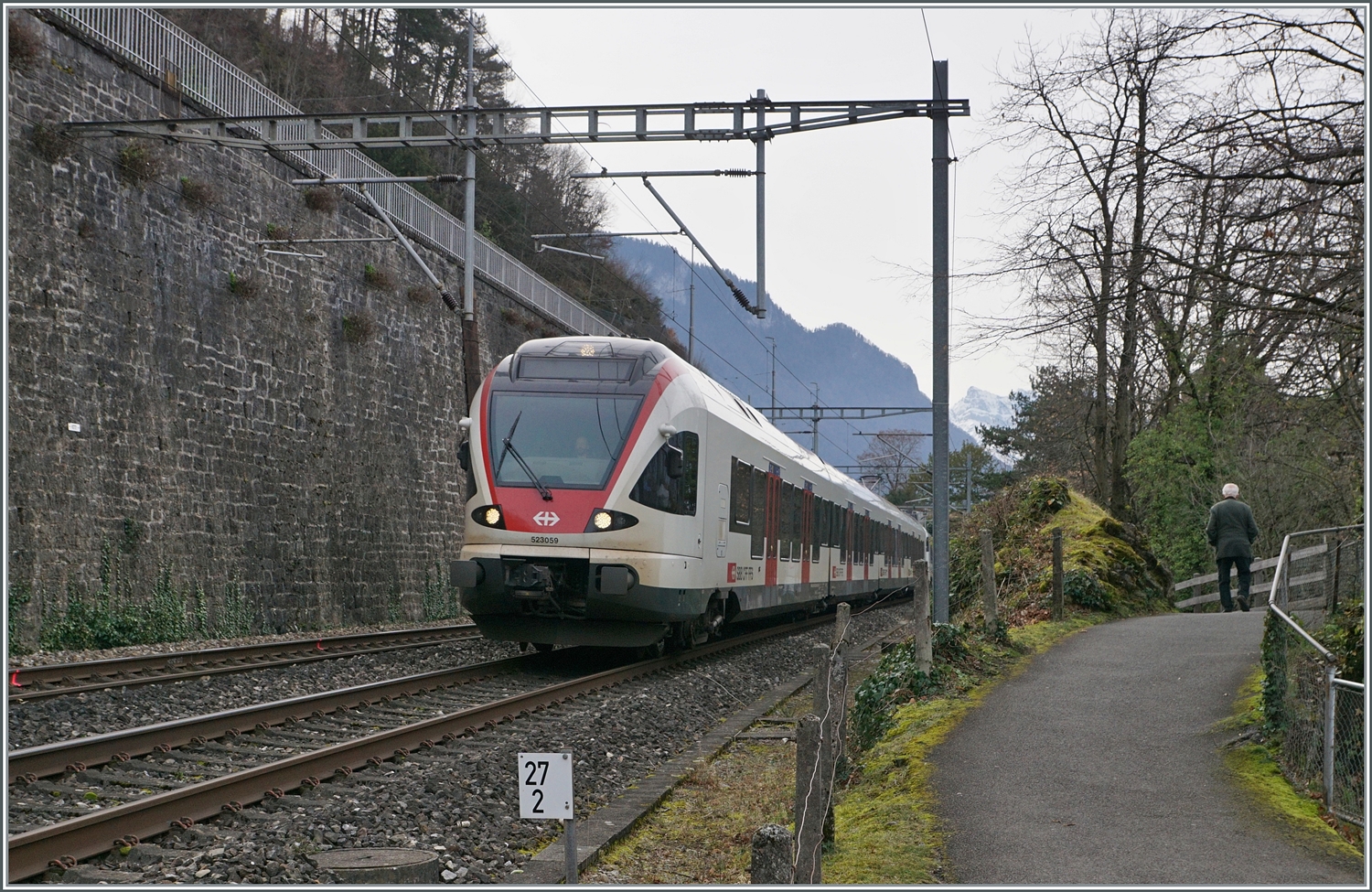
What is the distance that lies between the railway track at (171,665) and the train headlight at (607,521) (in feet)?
11.4

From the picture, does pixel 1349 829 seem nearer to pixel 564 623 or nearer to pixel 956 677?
pixel 956 677

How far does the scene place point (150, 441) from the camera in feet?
57.8

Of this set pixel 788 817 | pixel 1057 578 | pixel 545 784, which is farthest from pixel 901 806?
pixel 1057 578

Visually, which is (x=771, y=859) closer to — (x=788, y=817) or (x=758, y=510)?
(x=788, y=817)

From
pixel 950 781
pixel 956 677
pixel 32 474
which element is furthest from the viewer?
pixel 32 474

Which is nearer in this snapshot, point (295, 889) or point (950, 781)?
point (295, 889)

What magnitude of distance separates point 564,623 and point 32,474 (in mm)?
6887

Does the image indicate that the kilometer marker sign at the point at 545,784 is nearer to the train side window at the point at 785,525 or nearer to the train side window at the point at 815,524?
the train side window at the point at 785,525

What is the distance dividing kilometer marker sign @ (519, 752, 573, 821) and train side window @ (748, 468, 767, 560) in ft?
36.9

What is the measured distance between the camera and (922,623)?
1114 cm

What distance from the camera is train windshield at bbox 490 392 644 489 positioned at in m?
13.0

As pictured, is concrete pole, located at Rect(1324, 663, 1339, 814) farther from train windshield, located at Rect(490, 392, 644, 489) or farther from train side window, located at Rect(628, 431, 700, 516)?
train windshield, located at Rect(490, 392, 644, 489)

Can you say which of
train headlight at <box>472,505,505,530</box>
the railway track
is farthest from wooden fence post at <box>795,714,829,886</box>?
train headlight at <box>472,505,505,530</box>

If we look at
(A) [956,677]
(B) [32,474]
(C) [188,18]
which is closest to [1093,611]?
(A) [956,677]
